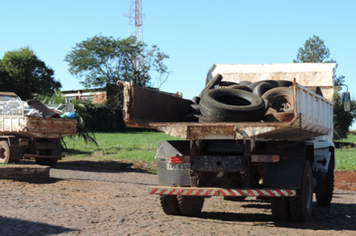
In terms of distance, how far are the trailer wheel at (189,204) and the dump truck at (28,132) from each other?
10161 mm

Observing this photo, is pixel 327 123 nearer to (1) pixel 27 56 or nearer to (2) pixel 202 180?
(2) pixel 202 180

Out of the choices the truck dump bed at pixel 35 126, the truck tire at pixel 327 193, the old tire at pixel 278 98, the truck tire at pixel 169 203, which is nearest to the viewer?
the truck tire at pixel 169 203

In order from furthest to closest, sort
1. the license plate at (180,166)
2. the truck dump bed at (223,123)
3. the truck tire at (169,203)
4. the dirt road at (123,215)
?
the truck tire at (169,203)
the license plate at (180,166)
the truck dump bed at (223,123)
the dirt road at (123,215)

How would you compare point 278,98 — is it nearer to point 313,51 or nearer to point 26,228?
point 26,228

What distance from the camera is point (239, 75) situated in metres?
12.9

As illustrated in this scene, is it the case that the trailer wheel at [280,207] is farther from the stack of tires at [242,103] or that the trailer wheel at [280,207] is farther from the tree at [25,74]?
the tree at [25,74]

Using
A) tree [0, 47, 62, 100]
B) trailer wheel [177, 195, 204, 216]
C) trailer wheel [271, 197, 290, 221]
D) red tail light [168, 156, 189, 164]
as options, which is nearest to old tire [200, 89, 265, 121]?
red tail light [168, 156, 189, 164]

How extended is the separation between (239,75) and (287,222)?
4.70m

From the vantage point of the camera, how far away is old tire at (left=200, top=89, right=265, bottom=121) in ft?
28.4

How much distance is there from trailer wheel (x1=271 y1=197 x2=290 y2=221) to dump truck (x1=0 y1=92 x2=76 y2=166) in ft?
37.3

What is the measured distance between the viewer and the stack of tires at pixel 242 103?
28.5 feet

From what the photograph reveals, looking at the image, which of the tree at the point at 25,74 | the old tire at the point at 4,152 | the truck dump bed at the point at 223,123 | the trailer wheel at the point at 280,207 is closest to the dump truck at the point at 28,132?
the old tire at the point at 4,152

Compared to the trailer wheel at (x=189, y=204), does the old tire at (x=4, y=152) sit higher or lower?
higher

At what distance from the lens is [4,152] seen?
19172 millimetres
